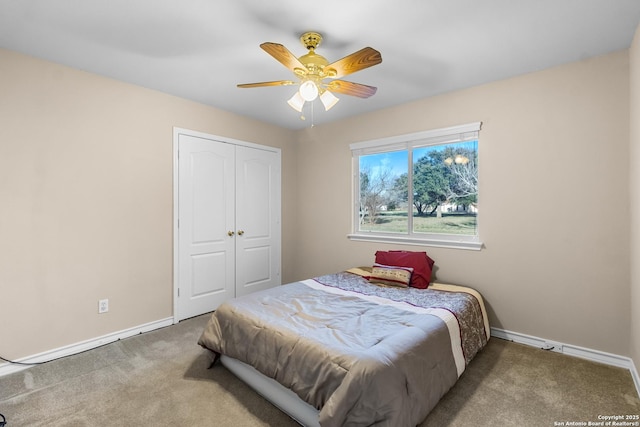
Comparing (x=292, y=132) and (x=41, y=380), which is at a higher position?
(x=292, y=132)

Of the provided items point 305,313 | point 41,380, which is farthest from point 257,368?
point 41,380

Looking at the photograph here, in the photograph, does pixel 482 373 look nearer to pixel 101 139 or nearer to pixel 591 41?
pixel 591 41

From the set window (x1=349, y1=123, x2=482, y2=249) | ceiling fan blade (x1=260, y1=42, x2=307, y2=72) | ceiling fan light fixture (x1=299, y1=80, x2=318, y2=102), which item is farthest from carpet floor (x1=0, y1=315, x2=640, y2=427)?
ceiling fan blade (x1=260, y1=42, x2=307, y2=72)

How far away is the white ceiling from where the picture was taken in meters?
1.86

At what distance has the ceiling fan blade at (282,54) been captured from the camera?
1750 mm

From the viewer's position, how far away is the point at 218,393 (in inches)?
80.4

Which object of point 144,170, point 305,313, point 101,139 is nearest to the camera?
point 305,313

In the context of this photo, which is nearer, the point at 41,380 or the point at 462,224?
the point at 41,380

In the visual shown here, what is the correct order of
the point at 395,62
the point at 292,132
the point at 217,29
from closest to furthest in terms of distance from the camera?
1. the point at 217,29
2. the point at 395,62
3. the point at 292,132

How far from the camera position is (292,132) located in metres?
4.62

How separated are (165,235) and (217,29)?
83.6 inches

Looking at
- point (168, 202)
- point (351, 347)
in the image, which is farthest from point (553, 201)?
point (168, 202)

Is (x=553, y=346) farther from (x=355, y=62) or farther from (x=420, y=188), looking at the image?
(x=355, y=62)

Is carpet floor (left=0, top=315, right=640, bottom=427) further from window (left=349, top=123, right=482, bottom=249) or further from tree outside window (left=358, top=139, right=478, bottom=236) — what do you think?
tree outside window (left=358, top=139, right=478, bottom=236)
